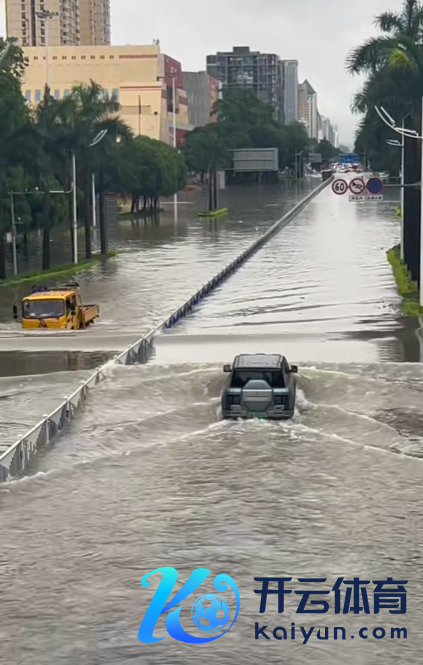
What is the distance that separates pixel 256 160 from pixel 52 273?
90487 millimetres

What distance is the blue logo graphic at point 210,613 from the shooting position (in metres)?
12.6

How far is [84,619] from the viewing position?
42.2 feet

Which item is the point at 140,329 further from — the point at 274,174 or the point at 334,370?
the point at 274,174

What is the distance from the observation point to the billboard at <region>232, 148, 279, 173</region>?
457 feet

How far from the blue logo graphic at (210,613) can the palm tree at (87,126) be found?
45499 mm

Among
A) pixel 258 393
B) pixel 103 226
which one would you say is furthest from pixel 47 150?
pixel 258 393

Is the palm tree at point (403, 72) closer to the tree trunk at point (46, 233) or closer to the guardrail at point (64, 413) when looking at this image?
the guardrail at point (64, 413)

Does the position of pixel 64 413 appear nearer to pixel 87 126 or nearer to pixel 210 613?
pixel 210 613

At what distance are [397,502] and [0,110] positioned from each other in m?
39.8

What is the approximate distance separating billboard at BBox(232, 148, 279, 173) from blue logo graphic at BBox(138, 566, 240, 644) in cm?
12775

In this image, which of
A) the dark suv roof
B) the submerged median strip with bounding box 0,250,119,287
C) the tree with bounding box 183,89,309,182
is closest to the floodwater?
the dark suv roof

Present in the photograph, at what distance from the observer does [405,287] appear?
43375mm

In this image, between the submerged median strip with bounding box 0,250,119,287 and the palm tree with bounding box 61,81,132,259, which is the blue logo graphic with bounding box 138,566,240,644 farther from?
the palm tree with bounding box 61,81,132,259

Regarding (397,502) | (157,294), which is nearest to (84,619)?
(397,502)
